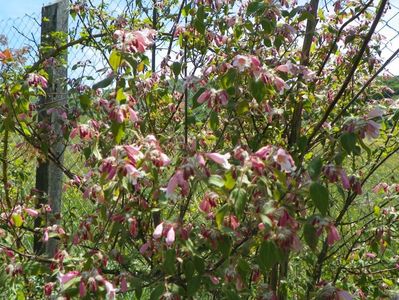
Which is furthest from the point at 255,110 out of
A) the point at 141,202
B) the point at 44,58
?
the point at 44,58

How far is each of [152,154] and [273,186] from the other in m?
0.33

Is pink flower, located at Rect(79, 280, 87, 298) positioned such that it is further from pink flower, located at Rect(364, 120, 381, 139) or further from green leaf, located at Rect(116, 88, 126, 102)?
pink flower, located at Rect(364, 120, 381, 139)

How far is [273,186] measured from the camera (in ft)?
4.69

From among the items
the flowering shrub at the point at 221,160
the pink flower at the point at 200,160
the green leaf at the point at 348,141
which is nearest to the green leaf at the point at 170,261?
the flowering shrub at the point at 221,160

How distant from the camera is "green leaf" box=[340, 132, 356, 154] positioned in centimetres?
130

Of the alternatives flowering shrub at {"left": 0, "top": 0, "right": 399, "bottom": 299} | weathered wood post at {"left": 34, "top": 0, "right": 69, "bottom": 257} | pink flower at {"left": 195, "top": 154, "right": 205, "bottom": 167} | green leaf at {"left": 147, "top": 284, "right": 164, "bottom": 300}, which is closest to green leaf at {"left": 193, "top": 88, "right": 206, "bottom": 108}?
flowering shrub at {"left": 0, "top": 0, "right": 399, "bottom": 299}

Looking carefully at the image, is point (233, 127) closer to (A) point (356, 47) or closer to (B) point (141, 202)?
(B) point (141, 202)

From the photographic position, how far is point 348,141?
1.30 meters

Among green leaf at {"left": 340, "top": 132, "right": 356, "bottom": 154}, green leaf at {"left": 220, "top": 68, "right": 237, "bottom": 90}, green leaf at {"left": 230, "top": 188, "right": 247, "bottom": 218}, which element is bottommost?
green leaf at {"left": 230, "top": 188, "right": 247, "bottom": 218}

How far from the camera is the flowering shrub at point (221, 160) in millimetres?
1357

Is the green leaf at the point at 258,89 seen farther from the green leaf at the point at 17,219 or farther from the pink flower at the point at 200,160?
the green leaf at the point at 17,219

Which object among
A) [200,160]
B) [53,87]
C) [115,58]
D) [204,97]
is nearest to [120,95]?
[115,58]

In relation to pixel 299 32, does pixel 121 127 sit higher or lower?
lower

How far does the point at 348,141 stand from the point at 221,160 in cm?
31
